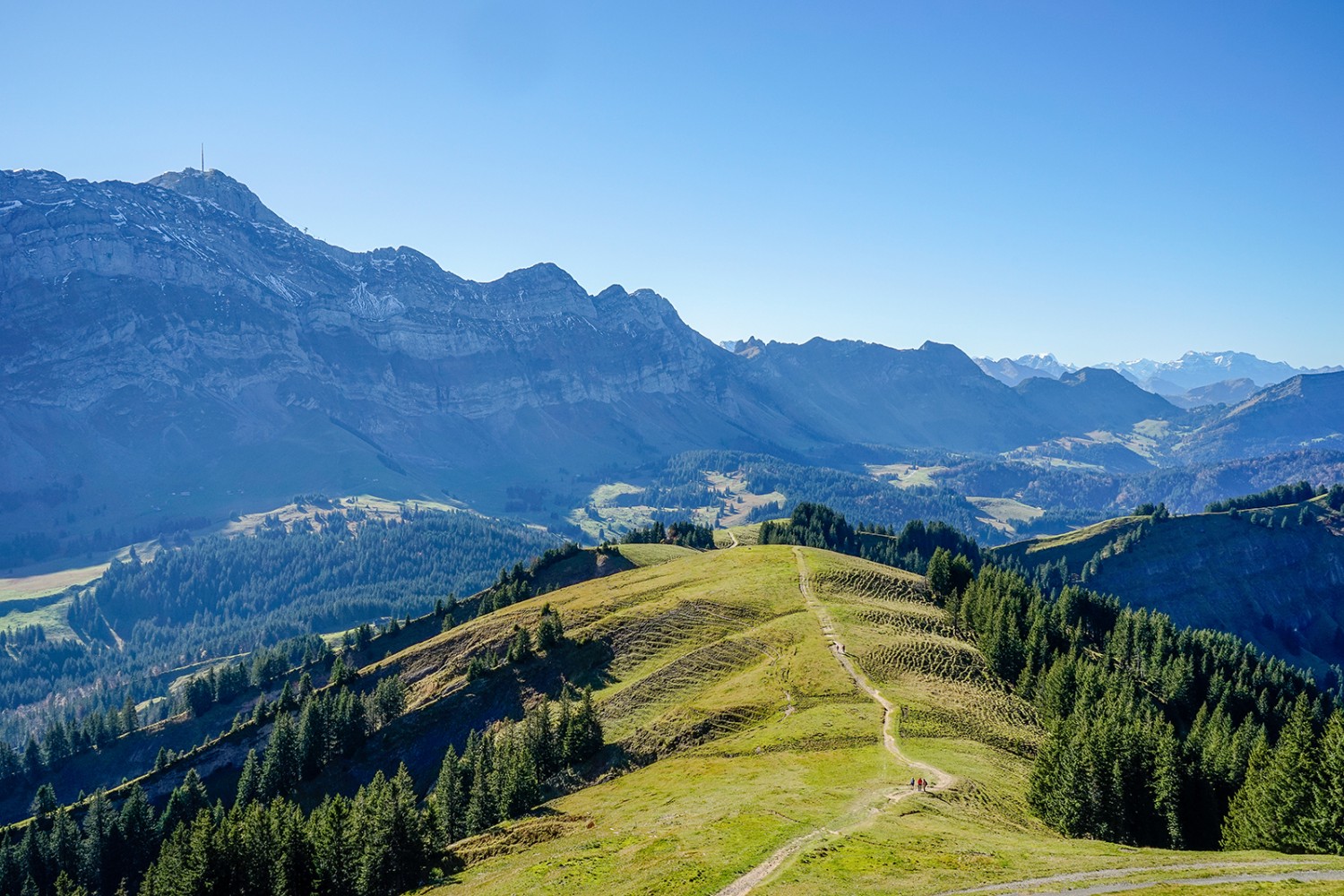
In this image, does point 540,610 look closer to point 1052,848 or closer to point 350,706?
point 350,706

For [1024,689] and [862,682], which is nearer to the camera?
[862,682]

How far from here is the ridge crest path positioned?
4859cm

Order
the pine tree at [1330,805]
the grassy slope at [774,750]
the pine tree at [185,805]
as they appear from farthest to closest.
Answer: the pine tree at [185,805], the pine tree at [1330,805], the grassy slope at [774,750]

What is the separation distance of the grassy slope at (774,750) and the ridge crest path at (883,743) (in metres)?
0.74

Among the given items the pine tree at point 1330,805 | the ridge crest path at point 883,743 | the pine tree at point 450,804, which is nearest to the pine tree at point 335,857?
the pine tree at point 450,804

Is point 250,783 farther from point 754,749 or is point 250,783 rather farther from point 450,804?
point 754,749

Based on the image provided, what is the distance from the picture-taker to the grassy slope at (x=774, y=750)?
5081cm

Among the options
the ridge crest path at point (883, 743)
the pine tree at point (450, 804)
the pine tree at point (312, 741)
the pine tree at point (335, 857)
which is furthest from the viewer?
the pine tree at point (312, 741)

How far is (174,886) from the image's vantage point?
6450cm

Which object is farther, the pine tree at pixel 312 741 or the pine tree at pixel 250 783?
Result: the pine tree at pixel 312 741

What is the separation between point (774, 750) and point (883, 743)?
426 inches

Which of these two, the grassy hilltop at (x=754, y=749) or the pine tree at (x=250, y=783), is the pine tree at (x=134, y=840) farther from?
the grassy hilltop at (x=754, y=749)

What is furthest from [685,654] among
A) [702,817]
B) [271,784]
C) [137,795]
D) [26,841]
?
[26,841]

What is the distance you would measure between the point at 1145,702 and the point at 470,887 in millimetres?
80701
